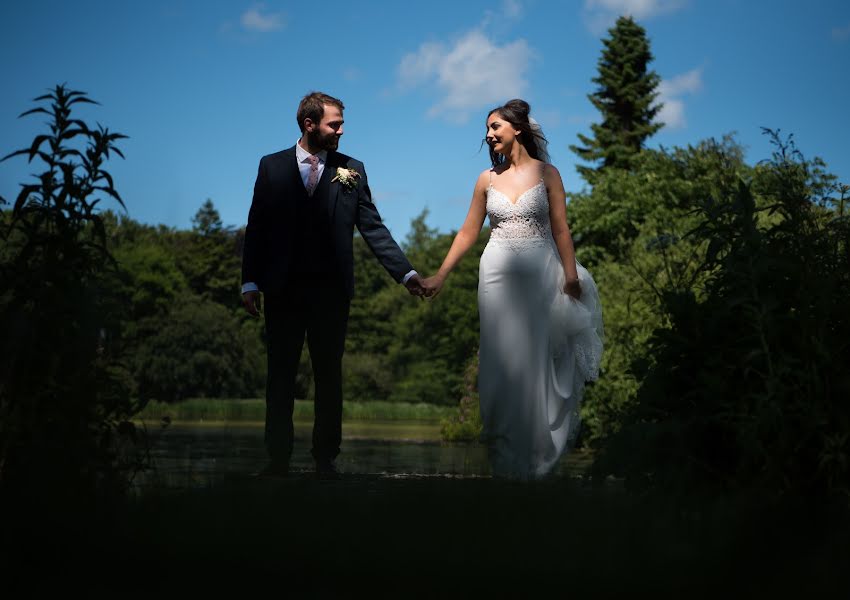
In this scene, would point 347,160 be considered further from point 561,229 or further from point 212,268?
point 212,268

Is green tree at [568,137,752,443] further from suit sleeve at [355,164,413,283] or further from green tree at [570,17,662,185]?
suit sleeve at [355,164,413,283]

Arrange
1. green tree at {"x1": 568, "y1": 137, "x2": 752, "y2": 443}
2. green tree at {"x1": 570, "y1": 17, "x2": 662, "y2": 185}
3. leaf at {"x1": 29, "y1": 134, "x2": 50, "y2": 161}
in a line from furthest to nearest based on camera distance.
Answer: green tree at {"x1": 570, "y1": 17, "x2": 662, "y2": 185}
green tree at {"x1": 568, "y1": 137, "x2": 752, "y2": 443}
leaf at {"x1": 29, "y1": 134, "x2": 50, "y2": 161}

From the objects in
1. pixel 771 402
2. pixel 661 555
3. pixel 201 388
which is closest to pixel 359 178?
pixel 771 402

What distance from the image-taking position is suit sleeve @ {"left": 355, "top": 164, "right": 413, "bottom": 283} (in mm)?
8211

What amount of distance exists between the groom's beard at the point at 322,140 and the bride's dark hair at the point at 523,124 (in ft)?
3.71

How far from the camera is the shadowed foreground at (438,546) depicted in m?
2.87

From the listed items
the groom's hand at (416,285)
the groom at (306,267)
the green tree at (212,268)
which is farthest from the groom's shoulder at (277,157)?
the green tree at (212,268)

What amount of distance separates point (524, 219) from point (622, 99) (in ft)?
176

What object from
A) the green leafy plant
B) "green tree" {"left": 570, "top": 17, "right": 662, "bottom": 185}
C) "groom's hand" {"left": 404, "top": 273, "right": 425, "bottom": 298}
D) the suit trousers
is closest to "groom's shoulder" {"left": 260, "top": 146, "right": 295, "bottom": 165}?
the suit trousers

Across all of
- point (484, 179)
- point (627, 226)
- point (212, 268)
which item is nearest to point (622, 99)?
point (627, 226)

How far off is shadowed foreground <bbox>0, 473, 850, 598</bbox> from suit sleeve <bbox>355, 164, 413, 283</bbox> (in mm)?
4452

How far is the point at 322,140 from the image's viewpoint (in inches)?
319

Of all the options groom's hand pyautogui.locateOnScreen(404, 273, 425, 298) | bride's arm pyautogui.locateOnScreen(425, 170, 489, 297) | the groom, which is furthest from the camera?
groom's hand pyautogui.locateOnScreen(404, 273, 425, 298)

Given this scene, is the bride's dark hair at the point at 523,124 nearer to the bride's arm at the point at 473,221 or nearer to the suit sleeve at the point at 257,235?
the bride's arm at the point at 473,221
